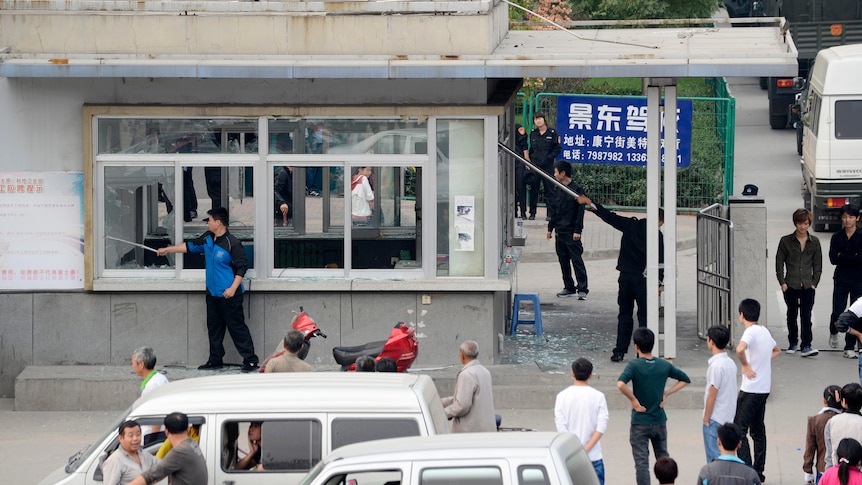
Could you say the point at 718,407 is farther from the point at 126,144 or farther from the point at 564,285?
the point at 564,285

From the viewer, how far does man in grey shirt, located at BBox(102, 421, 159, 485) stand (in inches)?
332

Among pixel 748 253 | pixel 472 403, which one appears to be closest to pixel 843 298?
pixel 748 253

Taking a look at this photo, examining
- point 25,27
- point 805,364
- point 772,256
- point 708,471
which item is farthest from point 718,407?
point 772,256

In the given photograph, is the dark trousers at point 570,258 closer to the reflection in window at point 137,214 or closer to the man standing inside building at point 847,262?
the man standing inside building at point 847,262

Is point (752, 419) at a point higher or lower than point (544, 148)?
lower

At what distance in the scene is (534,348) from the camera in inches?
589

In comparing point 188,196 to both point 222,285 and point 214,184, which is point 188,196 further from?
point 222,285

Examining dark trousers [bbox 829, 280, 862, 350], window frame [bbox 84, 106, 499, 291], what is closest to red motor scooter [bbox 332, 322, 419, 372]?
window frame [bbox 84, 106, 499, 291]

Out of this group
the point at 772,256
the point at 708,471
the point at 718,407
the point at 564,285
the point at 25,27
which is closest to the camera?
the point at 708,471

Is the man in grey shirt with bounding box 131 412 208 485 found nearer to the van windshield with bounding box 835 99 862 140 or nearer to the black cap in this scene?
the black cap

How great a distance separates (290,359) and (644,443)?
2.76 metres

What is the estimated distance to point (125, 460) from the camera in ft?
27.8

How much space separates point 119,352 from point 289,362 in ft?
12.6

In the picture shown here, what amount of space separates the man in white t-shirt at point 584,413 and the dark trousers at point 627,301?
14.5ft
